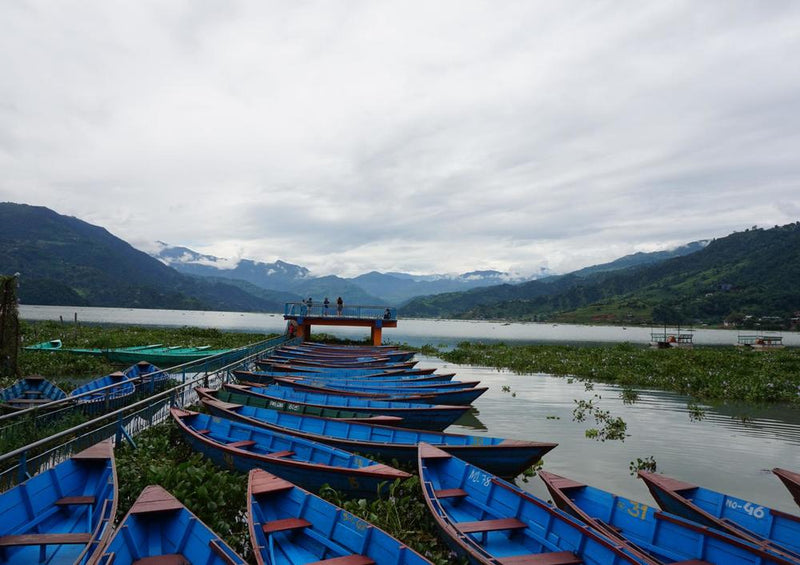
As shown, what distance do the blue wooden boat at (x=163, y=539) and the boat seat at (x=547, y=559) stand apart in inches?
143

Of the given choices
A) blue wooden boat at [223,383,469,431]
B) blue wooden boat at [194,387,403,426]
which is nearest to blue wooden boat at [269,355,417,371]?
blue wooden boat at [223,383,469,431]

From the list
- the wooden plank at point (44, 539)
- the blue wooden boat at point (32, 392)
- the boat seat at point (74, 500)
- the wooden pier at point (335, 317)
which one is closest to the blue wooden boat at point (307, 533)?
the wooden plank at point (44, 539)

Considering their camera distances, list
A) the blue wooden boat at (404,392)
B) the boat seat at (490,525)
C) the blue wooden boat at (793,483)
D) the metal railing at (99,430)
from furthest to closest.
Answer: the blue wooden boat at (404,392), the metal railing at (99,430), the blue wooden boat at (793,483), the boat seat at (490,525)

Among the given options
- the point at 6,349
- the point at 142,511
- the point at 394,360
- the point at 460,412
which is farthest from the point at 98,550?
the point at 394,360

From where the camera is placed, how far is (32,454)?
37.7ft

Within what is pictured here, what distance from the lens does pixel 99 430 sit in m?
11.6

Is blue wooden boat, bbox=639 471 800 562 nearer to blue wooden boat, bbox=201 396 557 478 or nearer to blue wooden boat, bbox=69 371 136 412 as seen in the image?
blue wooden boat, bbox=201 396 557 478

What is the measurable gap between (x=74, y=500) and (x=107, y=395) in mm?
8463

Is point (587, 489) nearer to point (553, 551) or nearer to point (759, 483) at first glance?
point (553, 551)

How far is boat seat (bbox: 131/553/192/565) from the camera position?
6145 millimetres

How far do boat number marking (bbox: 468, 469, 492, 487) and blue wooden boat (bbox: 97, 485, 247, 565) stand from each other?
4.98 meters

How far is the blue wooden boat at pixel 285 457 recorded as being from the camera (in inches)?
379

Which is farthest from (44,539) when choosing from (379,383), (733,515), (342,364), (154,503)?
(342,364)

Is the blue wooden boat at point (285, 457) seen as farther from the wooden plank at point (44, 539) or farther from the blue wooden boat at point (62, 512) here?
the wooden plank at point (44, 539)
